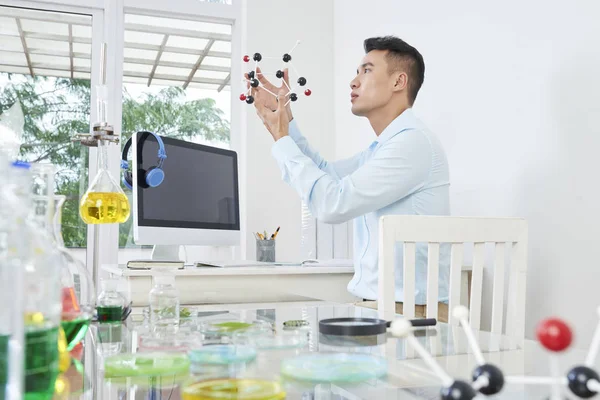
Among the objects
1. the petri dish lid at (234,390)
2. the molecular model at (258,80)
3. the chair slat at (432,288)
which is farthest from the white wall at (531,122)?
the petri dish lid at (234,390)

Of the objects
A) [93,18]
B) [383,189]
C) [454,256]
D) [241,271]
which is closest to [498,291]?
[454,256]

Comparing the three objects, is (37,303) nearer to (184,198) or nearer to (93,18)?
(184,198)

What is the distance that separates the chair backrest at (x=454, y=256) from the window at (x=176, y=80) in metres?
2.10

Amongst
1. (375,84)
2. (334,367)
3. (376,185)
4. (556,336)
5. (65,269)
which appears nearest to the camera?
(556,336)

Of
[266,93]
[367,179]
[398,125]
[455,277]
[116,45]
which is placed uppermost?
[116,45]

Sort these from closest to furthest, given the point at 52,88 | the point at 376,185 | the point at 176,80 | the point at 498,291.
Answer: the point at 498,291, the point at 376,185, the point at 52,88, the point at 176,80

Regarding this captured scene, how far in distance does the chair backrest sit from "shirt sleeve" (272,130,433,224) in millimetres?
335

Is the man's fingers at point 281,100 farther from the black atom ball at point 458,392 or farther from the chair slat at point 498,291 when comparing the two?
the black atom ball at point 458,392

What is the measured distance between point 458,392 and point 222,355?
13.0 inches

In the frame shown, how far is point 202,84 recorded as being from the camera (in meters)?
3.33

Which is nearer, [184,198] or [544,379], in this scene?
[544,379]

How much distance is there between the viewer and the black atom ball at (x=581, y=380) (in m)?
0.34

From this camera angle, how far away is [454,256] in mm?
1314

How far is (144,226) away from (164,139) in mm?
344
